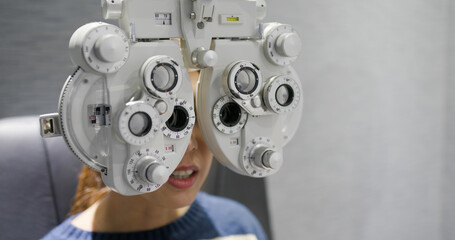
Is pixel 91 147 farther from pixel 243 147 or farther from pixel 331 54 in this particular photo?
pixel 331 54

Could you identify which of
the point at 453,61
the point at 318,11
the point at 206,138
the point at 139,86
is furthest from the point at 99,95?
the point at 453,61

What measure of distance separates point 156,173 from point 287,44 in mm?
258

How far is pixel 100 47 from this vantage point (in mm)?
572

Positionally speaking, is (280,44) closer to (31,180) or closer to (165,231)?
(165,231)

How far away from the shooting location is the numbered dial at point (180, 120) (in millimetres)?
645

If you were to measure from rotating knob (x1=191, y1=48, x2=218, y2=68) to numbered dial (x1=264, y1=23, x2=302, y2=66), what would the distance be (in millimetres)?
91

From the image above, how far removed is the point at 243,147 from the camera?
70 cm

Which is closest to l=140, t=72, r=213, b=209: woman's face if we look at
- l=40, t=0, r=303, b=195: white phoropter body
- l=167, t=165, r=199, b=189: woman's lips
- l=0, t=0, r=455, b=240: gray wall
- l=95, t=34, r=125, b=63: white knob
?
l=167, t=165, r=199, b=189: woman's lips

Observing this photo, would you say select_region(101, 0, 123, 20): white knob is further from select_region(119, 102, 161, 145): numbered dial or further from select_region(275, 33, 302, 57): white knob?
select_region(275, 33, 302, 57): white knob

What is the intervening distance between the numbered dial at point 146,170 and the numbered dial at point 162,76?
0.08 m

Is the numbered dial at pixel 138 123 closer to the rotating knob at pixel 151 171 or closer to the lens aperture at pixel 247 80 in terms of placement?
the rotating knob at pixel 151 171

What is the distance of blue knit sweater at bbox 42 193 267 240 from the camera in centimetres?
89

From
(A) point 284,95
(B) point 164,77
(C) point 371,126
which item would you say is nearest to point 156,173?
(B) point 164,77

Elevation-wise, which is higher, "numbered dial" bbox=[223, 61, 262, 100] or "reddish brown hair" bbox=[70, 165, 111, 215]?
"numbered dial" bbox=[223, 61, 262, 100]
